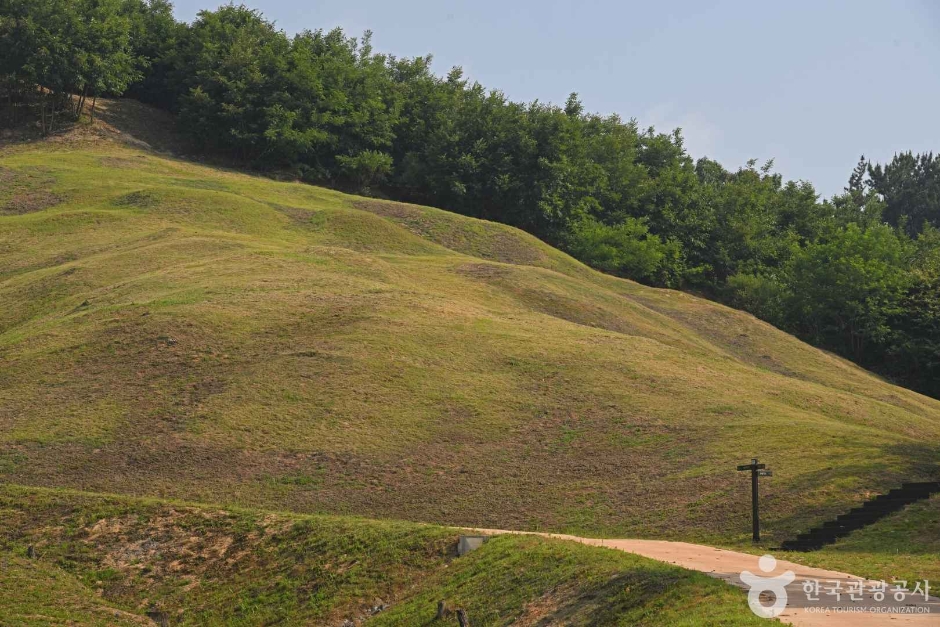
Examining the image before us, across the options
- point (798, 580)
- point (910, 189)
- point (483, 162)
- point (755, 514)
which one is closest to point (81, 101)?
point (483, 162)

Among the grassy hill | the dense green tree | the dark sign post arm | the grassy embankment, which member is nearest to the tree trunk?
the grassy embankment

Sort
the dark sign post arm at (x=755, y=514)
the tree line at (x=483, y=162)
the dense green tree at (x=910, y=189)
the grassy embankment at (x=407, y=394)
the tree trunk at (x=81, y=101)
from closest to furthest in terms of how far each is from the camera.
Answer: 1. the dark sign post arm at (x=755, y=514)
2. the grassy embankment at (x=407, y=394)
3. the tree line at (x=483, y=162)
4. the tree trunk at (x=81, y=101)
5. the dense green tree at (x=910, y=189)

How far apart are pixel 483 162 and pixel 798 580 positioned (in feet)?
251

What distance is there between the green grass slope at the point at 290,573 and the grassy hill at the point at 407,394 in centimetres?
534

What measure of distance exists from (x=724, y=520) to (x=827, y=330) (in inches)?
2273

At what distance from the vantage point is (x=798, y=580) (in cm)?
1770

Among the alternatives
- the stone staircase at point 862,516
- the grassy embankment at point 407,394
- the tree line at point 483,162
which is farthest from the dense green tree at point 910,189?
the stone staircase at point 862,516

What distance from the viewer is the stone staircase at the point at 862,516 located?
82.5 feet

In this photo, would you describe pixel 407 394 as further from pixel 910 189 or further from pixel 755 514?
pixel 910 189

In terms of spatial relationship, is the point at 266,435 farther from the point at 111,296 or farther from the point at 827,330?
the point at 827,330

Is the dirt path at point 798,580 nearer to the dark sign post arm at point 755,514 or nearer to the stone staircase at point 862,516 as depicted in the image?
the dark sign post arm at point 755,514

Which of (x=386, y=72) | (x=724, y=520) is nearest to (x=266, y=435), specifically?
(x=724, y=520)

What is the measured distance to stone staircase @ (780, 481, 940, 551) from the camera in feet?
82.5

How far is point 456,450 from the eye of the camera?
111 feet
